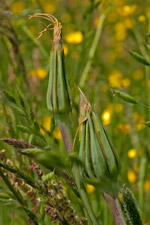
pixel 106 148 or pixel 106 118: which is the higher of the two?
pixel 106 118

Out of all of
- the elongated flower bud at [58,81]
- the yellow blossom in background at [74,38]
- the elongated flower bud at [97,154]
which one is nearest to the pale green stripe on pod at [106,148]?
the elongated flower bud at [97,154]

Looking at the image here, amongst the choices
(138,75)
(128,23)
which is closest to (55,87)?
(128,23)

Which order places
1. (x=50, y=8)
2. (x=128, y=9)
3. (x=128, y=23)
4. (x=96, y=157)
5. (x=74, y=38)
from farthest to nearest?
(x=50, y=8), (x=74, y=38), (x=128, y=23), (x=128, y=9), (x=96, y=157)

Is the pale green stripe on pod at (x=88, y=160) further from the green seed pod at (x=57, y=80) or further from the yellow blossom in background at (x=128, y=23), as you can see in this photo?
the yellow blossom in background at (x=128, y=23)

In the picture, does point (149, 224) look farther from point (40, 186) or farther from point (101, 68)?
point (101, 68)

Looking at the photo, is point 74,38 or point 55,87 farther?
point 74,38

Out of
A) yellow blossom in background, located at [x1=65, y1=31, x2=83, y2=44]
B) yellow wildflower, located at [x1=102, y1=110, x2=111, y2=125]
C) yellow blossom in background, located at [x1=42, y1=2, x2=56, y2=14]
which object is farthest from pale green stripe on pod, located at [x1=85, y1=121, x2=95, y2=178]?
yellow blossom in background, located at [x1=42, y1=2, x2=56, y2=14]

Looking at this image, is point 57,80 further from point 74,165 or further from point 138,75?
point 138,75

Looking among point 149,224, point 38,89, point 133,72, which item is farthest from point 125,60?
point 149,224

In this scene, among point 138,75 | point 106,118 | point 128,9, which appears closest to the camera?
point 106,118
